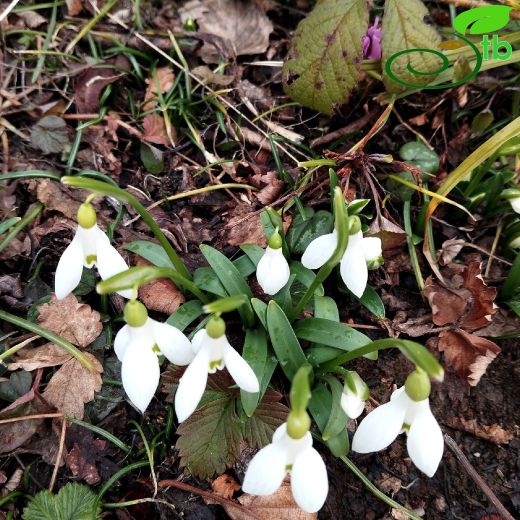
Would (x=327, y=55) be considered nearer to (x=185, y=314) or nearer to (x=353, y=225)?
(x=353, y=225)

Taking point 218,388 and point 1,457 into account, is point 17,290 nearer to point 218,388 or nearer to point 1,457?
point 1,457

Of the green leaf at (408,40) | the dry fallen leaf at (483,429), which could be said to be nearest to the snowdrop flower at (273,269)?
the dry fallen leaf at (483,429)

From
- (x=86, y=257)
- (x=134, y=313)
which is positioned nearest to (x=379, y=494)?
(x=134, y=313)

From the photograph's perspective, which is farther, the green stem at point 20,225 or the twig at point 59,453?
the green stem at point 20,225

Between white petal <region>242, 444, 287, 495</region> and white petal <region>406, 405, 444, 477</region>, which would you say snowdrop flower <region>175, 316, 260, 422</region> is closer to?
white petal <region>242, 444, 287, 495</region>

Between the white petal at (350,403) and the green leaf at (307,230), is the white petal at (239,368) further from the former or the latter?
the green leaf at (307,230)

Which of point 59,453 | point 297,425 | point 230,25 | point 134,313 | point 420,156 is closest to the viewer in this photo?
point 297,425
